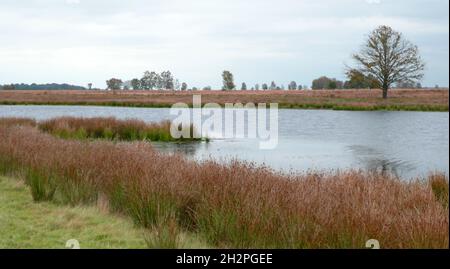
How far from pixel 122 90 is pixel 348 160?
87364 mm

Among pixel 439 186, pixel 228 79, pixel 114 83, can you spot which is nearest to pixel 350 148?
pixel 439 186

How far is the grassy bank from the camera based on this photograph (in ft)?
70.2

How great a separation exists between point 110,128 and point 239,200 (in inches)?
661

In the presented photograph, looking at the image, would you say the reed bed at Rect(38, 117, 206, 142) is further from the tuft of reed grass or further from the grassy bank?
the tuft of reed grass

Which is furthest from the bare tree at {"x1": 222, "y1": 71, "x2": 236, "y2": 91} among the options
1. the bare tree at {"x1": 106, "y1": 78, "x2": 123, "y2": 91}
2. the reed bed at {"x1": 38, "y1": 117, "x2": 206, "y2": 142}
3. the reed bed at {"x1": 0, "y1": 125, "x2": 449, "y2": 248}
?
the reed bed at {"x1": 0, "y1": 125, "x2": 449, "y2": 248}

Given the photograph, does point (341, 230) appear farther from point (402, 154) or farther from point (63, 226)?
point (402, 154)

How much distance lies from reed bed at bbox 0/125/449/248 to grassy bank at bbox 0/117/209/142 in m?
11.4

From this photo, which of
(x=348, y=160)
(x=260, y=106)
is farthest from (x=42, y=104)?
(x=348, y=160)

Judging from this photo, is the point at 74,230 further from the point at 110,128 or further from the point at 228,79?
the point at 228,79

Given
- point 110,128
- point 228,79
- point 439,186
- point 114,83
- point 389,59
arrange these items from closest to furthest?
1. point 439,186
2. point 110,128
3. point 389,59
4. point 114,83
5. point 228,79

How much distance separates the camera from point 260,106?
2084 inches

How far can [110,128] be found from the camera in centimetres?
2188
